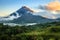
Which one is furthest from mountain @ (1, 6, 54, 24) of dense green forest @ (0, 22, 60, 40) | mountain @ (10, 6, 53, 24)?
dense green forest @ (0, 22, 60, 40)

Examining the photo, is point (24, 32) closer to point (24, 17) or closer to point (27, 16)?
point (27, 16)

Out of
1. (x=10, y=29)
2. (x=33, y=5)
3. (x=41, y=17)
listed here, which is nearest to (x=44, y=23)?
(x=41, y=17)

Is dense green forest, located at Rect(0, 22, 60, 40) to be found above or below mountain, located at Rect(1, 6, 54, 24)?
below

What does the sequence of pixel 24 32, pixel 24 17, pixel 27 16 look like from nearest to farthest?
pixel 24 17 < pixel 27 16 < pixel 24 32

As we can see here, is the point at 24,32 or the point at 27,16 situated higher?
the point at 27,16

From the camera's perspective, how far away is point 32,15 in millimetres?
6488

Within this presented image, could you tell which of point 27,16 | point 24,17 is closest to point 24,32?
point 27,16

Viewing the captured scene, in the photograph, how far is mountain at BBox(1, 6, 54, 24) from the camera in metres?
6.00

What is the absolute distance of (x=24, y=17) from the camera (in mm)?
6238

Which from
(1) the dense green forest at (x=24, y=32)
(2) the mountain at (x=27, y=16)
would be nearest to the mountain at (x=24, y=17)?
(2) the mountain at (x=27, y=16)

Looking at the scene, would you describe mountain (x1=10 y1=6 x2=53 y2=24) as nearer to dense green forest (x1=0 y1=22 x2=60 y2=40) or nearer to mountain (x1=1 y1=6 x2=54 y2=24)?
mountain (x1=1 y1=6 x2=54 y2=24)

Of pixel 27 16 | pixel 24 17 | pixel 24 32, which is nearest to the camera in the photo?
pixel 24 17

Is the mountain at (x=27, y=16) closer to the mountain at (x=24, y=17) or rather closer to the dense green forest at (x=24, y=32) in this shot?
the mountain at (x=24, y=17)

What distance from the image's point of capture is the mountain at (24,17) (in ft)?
19.7
